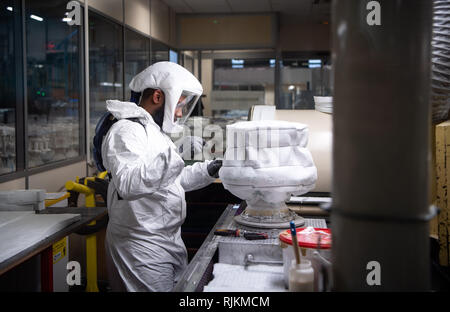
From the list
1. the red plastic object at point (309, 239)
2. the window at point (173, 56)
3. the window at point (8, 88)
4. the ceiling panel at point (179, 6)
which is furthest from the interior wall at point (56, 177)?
the ceiling panel at point (179, 6)

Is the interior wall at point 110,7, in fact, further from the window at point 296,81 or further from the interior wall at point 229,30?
the window at point 296,81

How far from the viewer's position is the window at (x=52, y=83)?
3.18 m

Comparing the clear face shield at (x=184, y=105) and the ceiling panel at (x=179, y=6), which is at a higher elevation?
the ceiling panel at (x=179, y=6)

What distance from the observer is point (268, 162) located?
4.84 ft

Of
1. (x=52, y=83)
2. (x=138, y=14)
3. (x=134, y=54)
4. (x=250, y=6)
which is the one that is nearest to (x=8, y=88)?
(x=52, y=83)

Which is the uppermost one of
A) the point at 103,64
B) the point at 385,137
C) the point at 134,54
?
the point at 134,54

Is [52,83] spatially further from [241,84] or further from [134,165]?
[241,84]

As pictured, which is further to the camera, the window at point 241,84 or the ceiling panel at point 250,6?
the window at point 241,84

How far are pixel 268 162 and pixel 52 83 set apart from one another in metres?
2.61

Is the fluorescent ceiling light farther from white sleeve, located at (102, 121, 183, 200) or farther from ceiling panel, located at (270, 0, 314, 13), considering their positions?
ceiling panel, located at (270, 0, 314, 13)

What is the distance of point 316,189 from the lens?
214 centimetres

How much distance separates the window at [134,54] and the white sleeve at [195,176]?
3.19 m
